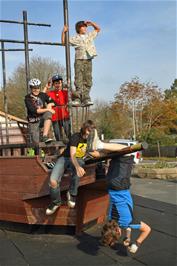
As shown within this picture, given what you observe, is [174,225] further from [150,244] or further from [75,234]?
[75,234]

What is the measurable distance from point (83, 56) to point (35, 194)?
2.80 m

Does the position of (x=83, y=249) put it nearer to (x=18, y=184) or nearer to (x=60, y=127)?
(x=18, y=184)

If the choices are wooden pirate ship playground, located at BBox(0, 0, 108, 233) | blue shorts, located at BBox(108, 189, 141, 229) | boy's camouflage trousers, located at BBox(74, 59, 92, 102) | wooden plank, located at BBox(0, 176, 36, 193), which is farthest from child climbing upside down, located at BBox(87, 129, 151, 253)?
boy's camouflage trousers, located at BBox(74, 59, 92, 102)

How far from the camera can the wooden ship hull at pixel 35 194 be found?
17.5ft

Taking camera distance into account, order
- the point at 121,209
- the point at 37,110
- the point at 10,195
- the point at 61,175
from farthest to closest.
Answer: the point at 37,110
the point at 10,195
the point at 61,175
the point at 121,209

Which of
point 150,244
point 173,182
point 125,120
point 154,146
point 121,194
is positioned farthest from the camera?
point 125,120

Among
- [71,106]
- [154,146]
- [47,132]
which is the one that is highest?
[71,106]

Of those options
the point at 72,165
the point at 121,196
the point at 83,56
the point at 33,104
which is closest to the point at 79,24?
the point at 83,56

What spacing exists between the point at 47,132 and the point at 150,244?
239cm

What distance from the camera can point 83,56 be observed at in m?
6.99

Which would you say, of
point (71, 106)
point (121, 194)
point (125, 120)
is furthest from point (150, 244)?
point (125, 120)

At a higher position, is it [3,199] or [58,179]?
[58,179]

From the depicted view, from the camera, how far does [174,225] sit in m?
6.44

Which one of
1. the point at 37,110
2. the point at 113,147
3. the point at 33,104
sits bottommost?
the point at 113,147
